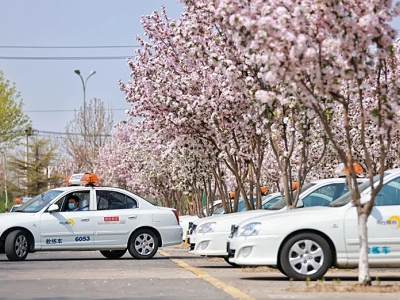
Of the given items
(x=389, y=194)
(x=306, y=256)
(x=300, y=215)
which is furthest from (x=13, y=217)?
(x=389, y=194)

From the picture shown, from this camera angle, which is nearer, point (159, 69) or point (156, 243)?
point (156, 243)

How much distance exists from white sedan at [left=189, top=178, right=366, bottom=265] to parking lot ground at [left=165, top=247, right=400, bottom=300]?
0.36 metres

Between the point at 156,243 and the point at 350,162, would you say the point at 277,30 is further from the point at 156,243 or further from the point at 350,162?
the point at 156,243

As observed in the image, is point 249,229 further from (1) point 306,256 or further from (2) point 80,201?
(2) point 80,201

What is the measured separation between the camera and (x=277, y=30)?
11516 mm

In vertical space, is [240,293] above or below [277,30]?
below

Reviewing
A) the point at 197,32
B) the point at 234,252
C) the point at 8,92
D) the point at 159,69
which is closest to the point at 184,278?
the point at 234,252

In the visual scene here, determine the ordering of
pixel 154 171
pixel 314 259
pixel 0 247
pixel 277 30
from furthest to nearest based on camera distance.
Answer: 1. pixel 154 171
2. pixel 0 247
3. pixel 314 259
4. pixel 277 30

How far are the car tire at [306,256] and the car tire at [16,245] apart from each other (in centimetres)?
887

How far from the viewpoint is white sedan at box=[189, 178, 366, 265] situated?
1717 centimetres

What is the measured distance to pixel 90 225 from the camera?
21.5 m

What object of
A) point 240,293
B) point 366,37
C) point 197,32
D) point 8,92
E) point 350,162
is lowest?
point 240,293

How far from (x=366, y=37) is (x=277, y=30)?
1.05 m

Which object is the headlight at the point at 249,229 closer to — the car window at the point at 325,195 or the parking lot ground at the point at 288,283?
the parking lot ground at the point at 288,283
